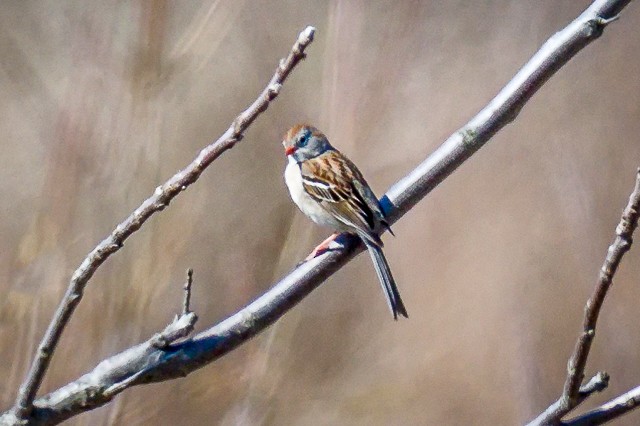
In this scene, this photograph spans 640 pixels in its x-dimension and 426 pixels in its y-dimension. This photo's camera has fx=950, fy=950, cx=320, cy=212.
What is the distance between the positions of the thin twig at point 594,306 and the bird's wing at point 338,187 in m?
1.09

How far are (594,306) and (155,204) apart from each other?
0.59m

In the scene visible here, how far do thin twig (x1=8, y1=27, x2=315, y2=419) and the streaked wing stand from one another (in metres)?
1.16

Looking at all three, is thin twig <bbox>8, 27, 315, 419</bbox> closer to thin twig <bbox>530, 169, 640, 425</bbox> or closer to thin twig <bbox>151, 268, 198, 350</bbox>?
thin twig <bbox>151, 268, 198, 350</bbox>

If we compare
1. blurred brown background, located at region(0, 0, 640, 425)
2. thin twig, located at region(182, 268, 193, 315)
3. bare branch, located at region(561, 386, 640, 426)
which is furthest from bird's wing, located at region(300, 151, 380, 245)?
bare branch, located at region(561, 386, 640, 426)

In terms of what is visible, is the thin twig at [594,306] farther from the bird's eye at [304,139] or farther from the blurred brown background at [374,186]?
the blurred brown background at [374,186]

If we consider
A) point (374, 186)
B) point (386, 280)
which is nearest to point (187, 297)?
point (386, 280)

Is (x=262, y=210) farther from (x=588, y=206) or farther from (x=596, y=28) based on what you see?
(x=596, y=28)

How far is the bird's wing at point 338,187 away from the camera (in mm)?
A: 2428

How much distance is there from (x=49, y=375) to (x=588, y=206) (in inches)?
81.8

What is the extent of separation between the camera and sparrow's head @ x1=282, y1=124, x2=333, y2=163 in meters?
2.82

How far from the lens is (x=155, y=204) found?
49.1 inches

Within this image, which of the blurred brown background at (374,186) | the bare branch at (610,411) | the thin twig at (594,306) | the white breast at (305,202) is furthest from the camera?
the blurred brown background at (374,186)

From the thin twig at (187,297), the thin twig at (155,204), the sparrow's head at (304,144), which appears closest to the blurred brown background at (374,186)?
the sparrow's head at (304,144)

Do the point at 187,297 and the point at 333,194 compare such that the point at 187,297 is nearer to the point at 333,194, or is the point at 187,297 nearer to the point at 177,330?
the point at 177,330
